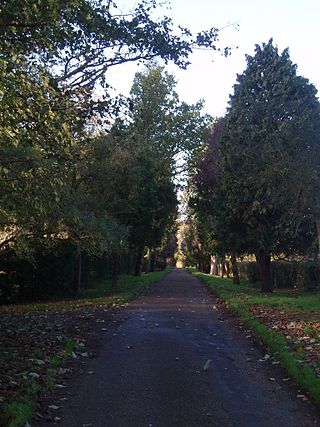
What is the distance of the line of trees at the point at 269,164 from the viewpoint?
1463cm

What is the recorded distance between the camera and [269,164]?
A: 15680 millimetres

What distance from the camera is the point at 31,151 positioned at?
6.80 meters

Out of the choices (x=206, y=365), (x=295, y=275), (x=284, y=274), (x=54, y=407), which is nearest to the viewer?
(x=54, y=407)

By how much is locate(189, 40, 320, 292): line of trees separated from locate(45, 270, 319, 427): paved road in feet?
19.1

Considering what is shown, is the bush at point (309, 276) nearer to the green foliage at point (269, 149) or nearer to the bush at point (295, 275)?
the bush at point (295, 275)

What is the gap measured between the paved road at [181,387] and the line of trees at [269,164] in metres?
5.81

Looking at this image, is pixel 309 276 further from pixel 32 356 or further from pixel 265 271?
pixel 32 356

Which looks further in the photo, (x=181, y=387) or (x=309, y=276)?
(x=309, y=276)

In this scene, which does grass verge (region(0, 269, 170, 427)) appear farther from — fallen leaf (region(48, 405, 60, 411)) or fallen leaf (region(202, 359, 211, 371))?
fallen leaf (region(202, 359, 211, 371))

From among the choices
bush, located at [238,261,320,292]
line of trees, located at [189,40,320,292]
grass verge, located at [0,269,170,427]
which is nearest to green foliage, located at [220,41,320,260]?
line of trees, located at [189,40,320,292]

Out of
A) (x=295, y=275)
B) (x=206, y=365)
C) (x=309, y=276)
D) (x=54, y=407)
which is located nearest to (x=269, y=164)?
(x=206, y=365)

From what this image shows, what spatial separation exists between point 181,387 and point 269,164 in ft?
33.9

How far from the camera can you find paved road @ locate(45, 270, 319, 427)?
18.0ft

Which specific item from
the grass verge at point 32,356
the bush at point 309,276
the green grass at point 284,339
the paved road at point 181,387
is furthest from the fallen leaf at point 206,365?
the bush at point 309,276
